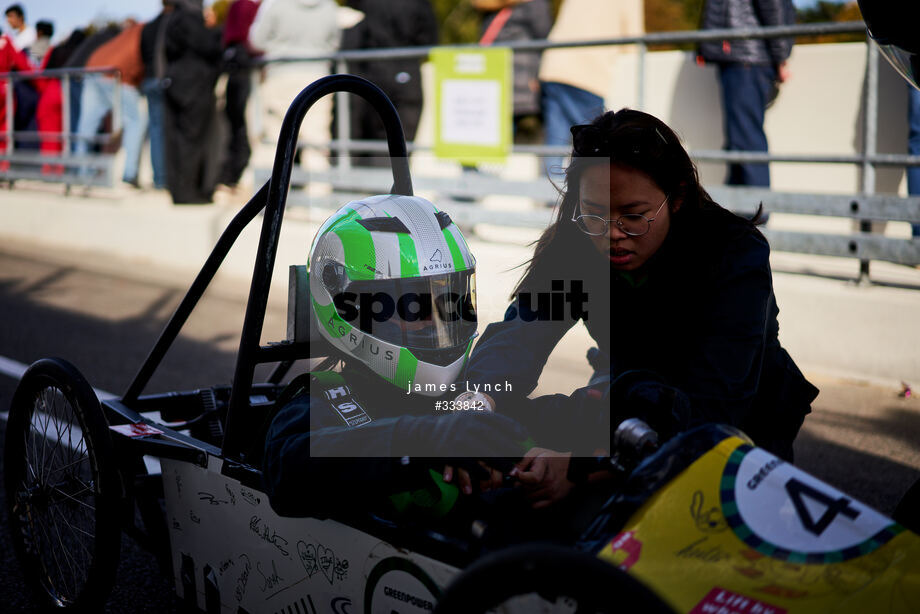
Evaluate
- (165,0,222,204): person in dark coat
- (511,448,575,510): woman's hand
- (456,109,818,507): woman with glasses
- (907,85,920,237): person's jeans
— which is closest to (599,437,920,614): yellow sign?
(511,448,575,510): woman's hand

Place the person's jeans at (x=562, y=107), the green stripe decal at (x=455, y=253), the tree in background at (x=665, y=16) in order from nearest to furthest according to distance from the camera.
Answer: the green stripe decal at (x=455, y=253)
the person's jeans at (x=562, y=107)
the tree in background at (x=665, y=16)

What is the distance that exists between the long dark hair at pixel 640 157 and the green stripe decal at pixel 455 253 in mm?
418

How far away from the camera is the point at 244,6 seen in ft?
31.3

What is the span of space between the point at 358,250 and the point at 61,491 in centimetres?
119

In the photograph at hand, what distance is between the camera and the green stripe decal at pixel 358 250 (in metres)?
2.35

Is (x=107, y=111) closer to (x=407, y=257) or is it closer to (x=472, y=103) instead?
(x=472, y=103)

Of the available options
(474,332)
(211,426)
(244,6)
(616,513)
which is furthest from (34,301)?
(616,513)

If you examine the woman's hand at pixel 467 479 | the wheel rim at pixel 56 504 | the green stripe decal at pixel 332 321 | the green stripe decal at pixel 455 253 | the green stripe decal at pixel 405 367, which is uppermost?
the green stripe decal at pixel 455 253

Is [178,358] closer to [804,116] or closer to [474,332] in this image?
[474,332]

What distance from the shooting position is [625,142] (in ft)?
8.15

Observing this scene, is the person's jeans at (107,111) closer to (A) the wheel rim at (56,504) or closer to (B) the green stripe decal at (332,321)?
(A) the wheel rim at (56,504)

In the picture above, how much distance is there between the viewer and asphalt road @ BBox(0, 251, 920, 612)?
3.22 m

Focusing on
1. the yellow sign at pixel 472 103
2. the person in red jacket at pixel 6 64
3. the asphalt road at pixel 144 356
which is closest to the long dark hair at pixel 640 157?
the asphalt road at pixel 144 356

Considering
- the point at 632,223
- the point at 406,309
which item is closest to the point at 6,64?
the point at 406,309
